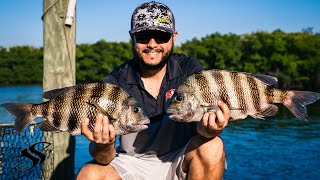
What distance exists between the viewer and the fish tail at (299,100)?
374 cm

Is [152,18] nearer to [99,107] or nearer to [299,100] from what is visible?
[99,107]

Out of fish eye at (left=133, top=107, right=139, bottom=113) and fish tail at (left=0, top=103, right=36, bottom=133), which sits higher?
fish eye at (left=133, top=107, right=139, bottom=113)

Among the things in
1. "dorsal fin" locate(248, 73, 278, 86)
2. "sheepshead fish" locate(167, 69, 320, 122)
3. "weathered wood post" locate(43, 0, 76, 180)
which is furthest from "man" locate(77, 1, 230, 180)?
"weathered wood post" locate(43, 0, 76, 180)

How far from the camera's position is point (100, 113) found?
11.1 ft

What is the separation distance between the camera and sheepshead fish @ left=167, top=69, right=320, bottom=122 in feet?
11.6

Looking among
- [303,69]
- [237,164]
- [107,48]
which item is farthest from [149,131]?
[107,48]

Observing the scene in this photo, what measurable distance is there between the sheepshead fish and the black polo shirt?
54 centimetres

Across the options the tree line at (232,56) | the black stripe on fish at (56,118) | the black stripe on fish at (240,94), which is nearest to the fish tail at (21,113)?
the black stripe on fish at (56,118)

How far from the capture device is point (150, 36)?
405 cm

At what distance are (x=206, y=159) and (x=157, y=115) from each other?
0.71 m

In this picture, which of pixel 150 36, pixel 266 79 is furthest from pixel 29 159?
pixel 266 79

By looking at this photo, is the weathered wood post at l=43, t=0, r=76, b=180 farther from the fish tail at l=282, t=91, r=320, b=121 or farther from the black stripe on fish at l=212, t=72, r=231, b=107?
the fish tail at l=282, t=91, r=320, b=121

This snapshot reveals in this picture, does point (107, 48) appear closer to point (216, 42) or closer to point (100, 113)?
point (216, 42)

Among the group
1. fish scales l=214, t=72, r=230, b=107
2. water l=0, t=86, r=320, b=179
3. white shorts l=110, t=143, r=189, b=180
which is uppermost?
fish scales l=214, t=72, r=230, b=107
